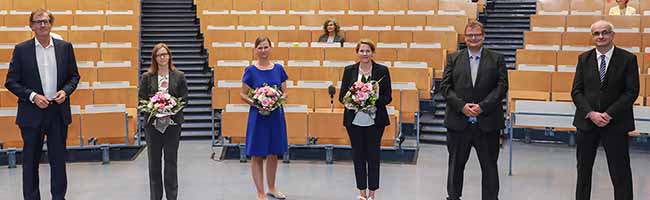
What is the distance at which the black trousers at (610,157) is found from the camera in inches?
175

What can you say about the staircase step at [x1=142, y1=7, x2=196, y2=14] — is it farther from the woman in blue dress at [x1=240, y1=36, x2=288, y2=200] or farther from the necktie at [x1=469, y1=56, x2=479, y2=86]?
the necktie at [x1=469, y1=56, x2=479, y2=86]

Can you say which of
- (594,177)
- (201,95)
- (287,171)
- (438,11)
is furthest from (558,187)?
(438,11)

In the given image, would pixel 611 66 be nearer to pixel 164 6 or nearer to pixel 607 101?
pixel 607 101

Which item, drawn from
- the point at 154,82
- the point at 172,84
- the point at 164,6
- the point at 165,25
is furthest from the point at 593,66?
the point at 164,6

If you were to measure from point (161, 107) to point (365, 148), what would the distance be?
1.32m

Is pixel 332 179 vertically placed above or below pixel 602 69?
below

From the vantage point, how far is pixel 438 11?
10.8 m

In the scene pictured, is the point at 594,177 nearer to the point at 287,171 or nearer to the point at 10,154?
the point at 287,171

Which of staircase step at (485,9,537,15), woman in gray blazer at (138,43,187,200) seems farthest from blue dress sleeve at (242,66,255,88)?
staircase step at (485,9,537,15)

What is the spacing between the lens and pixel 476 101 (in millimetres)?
4461

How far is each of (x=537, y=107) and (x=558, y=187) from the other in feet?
2.78

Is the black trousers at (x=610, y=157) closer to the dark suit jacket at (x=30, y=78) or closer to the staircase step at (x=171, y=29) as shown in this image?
the dark suit jacket at (x=30, y=78)

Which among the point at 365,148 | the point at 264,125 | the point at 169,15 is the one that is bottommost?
the point at 365,148

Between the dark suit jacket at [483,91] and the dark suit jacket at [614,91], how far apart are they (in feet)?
1.57
